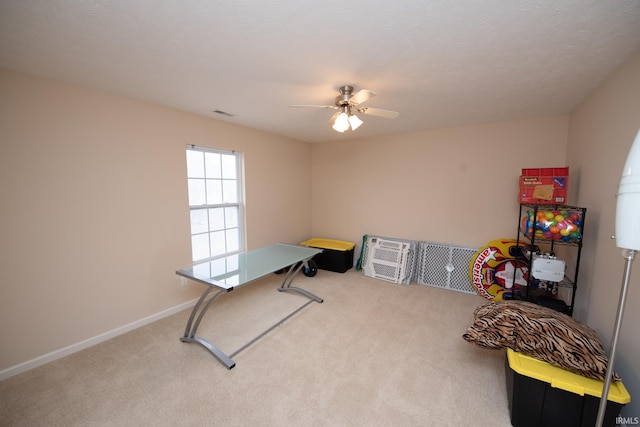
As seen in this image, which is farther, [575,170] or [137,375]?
[575,170]

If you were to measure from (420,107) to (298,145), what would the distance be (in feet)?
7.77

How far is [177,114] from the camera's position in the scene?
280 cm

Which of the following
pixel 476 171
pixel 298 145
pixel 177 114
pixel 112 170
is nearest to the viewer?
pixel 112 170

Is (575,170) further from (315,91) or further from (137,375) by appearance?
(137,375)

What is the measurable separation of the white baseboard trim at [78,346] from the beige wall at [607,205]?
381cm

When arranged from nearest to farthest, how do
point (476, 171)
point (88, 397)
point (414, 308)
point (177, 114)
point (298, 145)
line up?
point (88, 397)
point (177, 114)
point (414, 308)
point (476, 171)
point (298, 145)

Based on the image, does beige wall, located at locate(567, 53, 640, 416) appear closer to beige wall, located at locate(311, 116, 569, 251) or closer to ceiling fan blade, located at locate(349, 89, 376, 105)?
beige wall, located at locate(311, 116, 569, 251)

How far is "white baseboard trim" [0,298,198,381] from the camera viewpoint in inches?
77.0

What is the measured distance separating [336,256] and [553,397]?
3.04 meters

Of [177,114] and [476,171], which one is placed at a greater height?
[177,114]

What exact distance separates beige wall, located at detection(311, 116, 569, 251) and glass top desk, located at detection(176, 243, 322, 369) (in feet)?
5.06

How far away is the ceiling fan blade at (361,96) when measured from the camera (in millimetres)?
1780

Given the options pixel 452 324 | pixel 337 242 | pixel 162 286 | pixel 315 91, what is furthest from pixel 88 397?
pixel 337 242

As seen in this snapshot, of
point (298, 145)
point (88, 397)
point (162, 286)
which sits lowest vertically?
point (88, 397)
